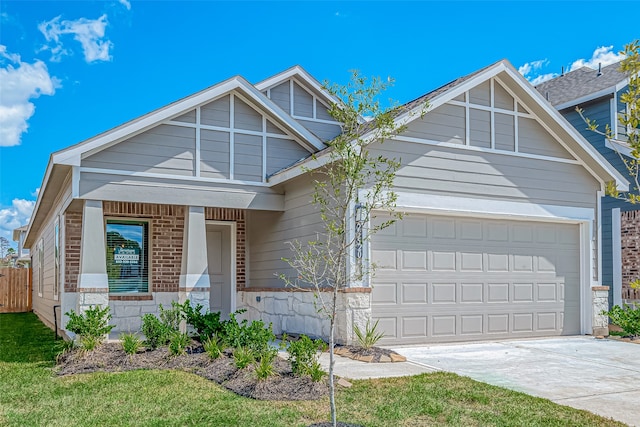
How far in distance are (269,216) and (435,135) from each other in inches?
150

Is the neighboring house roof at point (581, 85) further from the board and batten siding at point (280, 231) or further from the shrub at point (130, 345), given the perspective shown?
the shrub at point (130, 345)

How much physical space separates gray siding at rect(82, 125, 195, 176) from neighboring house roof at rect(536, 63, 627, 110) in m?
10.4

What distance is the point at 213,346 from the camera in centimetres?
823

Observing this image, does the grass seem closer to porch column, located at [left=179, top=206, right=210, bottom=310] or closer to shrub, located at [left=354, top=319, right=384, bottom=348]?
shrub, located at [left=354, top=319, right=384, bottom=348]

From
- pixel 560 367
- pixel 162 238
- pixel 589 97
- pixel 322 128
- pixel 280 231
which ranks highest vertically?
pixel 589 97

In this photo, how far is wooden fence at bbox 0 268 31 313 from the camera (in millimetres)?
24984

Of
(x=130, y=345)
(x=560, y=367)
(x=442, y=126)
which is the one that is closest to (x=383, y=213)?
(x=442, y=126)

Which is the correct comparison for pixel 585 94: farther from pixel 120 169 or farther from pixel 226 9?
pixel 120 169

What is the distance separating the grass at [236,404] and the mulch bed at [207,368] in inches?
8.7

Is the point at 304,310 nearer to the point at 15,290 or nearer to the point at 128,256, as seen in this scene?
the point at 128,256

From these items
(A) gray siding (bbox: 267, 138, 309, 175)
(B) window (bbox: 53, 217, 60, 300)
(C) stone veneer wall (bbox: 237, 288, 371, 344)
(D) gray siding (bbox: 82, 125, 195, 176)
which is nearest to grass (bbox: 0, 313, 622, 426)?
(C) stone veneer wall (bbox: 237, 288, 371, 344)

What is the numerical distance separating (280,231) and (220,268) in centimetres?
225

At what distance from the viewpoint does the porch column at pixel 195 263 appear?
10328 millimetres

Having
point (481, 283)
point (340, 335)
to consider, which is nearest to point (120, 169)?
point (340, 335)
